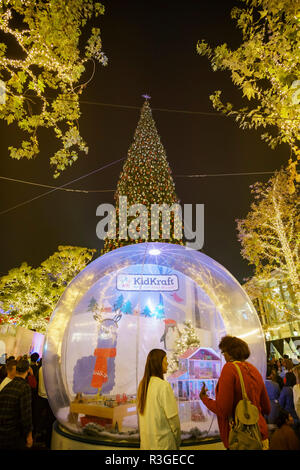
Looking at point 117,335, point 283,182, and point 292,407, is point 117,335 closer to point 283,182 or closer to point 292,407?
point 292,407

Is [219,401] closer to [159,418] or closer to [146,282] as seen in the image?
[159,418]

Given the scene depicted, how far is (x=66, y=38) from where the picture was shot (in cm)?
503

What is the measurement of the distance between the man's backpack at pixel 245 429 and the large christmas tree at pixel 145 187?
10.5 m

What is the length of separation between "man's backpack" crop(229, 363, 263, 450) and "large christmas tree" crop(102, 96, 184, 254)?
1048cm

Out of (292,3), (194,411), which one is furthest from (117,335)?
(292,3)

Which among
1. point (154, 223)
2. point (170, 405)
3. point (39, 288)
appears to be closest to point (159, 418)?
point (170, 405)

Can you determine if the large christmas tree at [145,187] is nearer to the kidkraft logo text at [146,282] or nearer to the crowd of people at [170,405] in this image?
the kidkraft logo text at [146,282]

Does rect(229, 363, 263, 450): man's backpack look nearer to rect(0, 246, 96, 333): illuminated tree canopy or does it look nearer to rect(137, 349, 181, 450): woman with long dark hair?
rect(137, 349, 181, 450): woman with long dark hair

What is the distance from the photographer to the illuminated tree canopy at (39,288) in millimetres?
22094

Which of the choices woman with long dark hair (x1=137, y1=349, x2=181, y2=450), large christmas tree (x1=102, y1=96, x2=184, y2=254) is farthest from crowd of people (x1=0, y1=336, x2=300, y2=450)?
large christmas tree (x1=102, y1=96, x2=184, y2=254)

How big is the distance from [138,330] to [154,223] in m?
8.29

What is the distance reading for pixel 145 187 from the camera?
12961mm

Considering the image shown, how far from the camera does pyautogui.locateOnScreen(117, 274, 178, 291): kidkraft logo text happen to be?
5531 mm
